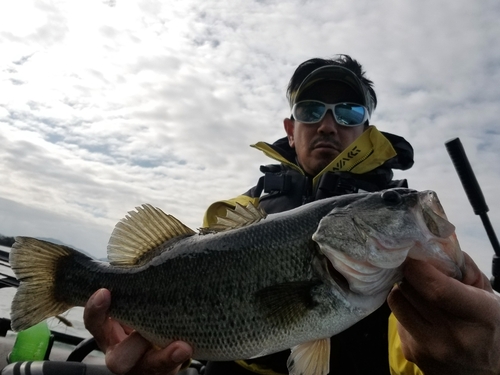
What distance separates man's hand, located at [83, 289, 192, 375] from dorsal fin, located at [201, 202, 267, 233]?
0.81 metres

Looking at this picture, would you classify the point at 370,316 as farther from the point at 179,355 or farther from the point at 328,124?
the point at 328,124

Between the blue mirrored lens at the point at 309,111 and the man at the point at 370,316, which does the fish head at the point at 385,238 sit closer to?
the man at the point at 370,316

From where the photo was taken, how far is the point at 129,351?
2.91 metres

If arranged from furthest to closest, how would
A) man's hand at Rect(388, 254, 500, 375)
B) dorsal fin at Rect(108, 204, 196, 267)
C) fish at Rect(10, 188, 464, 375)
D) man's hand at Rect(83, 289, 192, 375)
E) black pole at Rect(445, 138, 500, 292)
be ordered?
black pole at Rect(445, 138, 500, 292) → dorsal fin at Rect(108, 204, 196, 267) → man's hand at Rect(83, 289, 192, 375) → fish at Rect(10, 188, 464, 375) → man's hand at Rect(388, 254, 500, 375)

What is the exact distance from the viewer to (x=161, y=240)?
302cm

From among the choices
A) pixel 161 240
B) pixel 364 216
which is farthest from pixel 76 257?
pixel 364 216

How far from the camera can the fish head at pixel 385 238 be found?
7.12ft

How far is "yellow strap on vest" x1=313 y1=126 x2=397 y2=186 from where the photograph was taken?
4508 millimetres

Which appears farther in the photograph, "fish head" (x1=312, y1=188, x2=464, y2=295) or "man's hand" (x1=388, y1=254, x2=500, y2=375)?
"fish head" (x1=312, y1=188, x2=464, y2=295)

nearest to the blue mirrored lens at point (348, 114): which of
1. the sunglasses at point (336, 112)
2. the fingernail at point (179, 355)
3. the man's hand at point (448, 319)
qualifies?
the sunglasses at point (336, 112)

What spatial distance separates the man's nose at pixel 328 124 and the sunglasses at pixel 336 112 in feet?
0.12

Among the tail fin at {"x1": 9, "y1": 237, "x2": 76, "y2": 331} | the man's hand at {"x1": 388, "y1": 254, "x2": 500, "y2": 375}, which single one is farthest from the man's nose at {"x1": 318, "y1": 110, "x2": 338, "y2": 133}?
the tail fin at {"x1": 9, "y1": 237, "x2": 76, "y2": 331}

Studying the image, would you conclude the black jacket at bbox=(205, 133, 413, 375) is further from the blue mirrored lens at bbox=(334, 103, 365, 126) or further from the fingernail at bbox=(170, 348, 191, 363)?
the fingernail at bbox=(170, 348, 191, 363)

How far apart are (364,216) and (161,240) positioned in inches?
59.6
